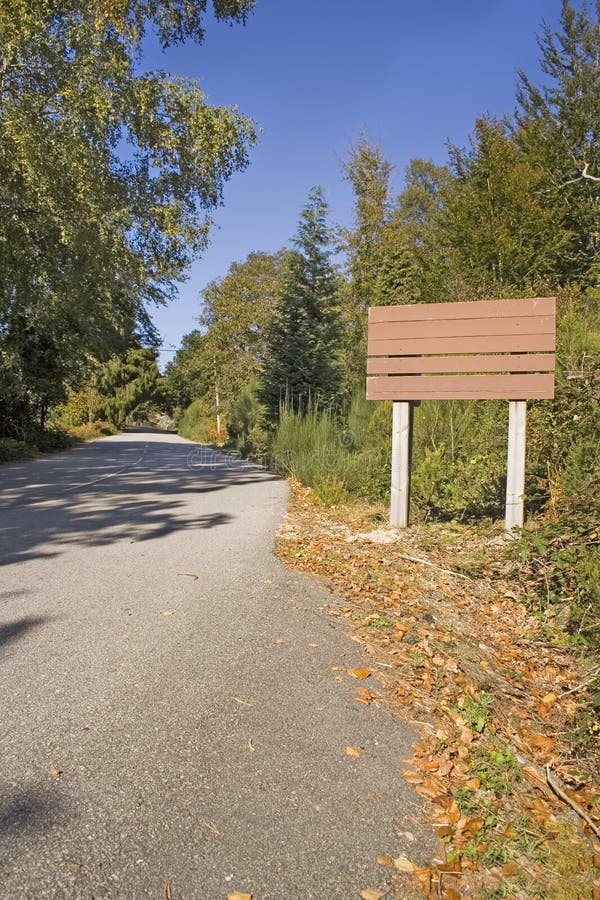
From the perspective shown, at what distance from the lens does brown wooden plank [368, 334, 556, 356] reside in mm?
5977

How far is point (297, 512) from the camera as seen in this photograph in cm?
798

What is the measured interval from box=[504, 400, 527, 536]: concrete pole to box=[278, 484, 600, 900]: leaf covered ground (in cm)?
31

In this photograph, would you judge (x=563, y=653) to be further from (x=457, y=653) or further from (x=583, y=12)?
(x=583, y=12)

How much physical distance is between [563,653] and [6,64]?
1182 centimetres

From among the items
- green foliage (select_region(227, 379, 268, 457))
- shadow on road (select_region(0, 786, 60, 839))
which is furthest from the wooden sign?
green foliage (select_region(227, 379, 268, 457))

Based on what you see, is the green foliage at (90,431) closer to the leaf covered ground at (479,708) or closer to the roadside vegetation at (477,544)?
the roadside vegetation at (477,544)

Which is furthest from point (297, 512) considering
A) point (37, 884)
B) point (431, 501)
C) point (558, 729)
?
point (37, 884)

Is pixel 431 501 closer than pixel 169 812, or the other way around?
pixel 169 812

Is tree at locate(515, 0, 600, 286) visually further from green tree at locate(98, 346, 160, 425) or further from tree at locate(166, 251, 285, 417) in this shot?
green tree at locate(98, 346, 160, 425)

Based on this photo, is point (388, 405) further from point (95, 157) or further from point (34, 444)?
point (34, 444)

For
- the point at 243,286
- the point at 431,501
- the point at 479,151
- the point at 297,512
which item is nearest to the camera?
the point at 431,501

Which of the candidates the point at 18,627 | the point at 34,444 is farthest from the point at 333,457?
the point at 34,444

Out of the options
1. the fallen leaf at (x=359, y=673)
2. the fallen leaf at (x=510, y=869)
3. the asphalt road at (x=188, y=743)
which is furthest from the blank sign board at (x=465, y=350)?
the fallen leaf at (x=510, y=869)

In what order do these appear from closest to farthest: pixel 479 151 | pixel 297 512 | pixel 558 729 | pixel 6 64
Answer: pixel 558 729 < pixel 297 512 < pixel 6 64 < pixel 479 151
